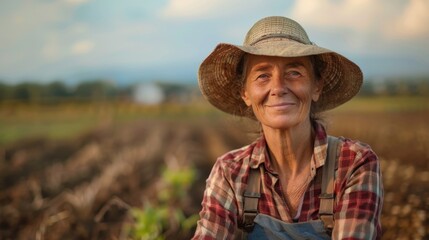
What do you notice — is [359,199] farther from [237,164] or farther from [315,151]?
[237,164]

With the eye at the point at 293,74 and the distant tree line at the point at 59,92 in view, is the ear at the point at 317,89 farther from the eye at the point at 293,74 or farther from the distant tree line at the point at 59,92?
the distant tree line at the point at 59,92

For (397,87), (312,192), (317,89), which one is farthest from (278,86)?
(397,87)

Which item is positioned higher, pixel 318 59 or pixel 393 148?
pixel 318 59

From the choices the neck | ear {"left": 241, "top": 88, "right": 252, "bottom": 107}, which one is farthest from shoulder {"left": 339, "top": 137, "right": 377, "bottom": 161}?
ear {"left": 241, "top": 88, "right": 252, "bottom": 107}

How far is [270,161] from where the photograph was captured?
2.19m

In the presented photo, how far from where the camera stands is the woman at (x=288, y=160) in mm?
1939

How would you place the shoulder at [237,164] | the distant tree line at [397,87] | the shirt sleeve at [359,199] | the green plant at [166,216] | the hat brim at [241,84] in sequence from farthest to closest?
the distant tree line at [397,87]
the green plant at [166,216]
the shoulder at [237,164]
the hat brim at [241,84]
the shirt sleeve at [359,199]

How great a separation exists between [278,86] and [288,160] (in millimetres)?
310

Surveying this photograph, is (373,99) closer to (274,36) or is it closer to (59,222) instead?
(59,222)

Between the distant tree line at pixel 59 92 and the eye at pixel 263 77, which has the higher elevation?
the eye at pixel 263 77

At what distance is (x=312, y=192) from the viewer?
204 centimetres

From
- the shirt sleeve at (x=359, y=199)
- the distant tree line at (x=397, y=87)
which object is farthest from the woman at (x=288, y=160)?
the distant tree line at (x=397, y=87)

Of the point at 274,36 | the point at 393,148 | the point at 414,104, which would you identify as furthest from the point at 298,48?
the point at 414,104

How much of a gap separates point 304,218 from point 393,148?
326 cm
